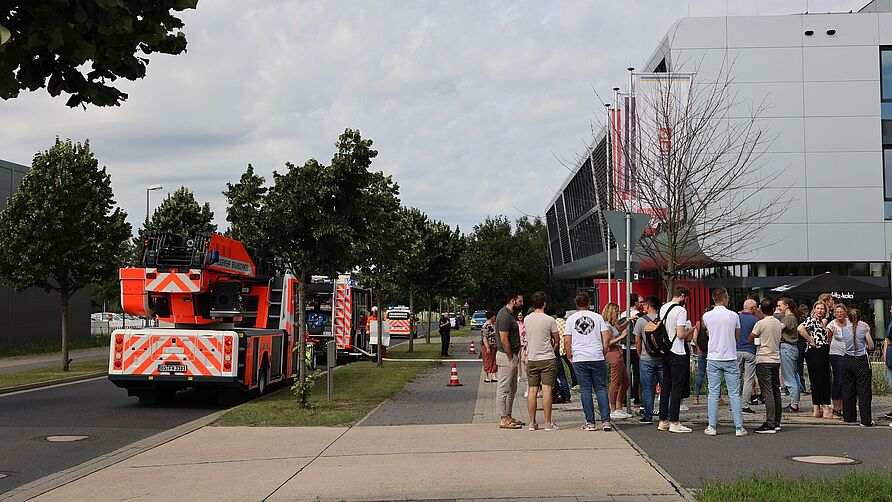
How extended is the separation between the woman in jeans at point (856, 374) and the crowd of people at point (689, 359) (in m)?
0.01

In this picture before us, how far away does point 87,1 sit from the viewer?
14.4 ft

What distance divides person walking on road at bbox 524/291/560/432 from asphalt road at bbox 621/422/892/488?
3.50ft

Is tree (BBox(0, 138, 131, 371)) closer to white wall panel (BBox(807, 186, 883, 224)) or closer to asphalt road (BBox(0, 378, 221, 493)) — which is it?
Result: asphalt road (BBox(0, 378, 221, 493))

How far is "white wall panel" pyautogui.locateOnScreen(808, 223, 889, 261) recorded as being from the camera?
34906 mm

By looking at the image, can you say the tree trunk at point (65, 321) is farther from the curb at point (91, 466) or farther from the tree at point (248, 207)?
the curb at point (91, 466)

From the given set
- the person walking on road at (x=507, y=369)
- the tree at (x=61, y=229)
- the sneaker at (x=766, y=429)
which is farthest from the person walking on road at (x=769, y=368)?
the tree at (x=61, y=229)

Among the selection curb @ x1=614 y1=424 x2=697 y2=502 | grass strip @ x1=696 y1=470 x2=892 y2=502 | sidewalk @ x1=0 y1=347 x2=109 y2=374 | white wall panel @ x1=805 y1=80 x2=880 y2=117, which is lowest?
sidewalk @ x1=0 y1=347 x2=109 y2=374

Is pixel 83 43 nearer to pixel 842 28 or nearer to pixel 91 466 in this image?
pixel 91 466

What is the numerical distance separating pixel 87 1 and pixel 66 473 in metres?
6.48

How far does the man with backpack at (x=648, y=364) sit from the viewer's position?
12.1m

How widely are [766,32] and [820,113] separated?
3690mm

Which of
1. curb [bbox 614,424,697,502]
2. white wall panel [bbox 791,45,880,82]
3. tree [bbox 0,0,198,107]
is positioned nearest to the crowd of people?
curb [bbox 614,424,697,502]

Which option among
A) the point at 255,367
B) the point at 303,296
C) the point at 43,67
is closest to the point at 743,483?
the point at 43,67

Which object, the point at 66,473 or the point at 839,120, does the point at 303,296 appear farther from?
the point at 839,120
